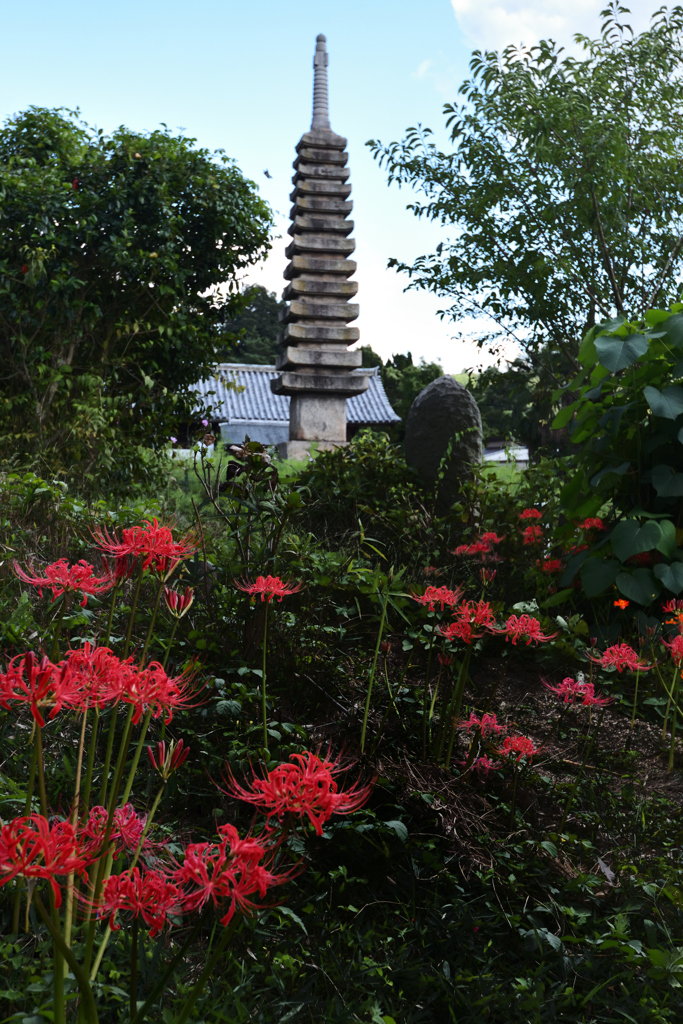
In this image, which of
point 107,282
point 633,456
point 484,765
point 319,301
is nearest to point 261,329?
point 319,301

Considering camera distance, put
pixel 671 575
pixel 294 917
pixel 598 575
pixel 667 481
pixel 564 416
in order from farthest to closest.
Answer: pixel 564 416
pixel 667 481
pixel 598 575
pixel 671 575
pixel 294 917

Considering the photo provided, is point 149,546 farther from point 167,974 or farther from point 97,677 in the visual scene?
point 167,974

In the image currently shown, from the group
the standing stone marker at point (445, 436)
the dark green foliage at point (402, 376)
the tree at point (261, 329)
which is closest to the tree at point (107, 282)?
the standing stone marker at point (445, 436)

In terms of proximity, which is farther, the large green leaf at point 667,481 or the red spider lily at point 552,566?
the red spider lily at point 552,566

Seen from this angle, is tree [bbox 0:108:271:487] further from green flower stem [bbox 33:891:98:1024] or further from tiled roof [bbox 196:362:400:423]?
tiled roof [bbox 196:362:400:423]

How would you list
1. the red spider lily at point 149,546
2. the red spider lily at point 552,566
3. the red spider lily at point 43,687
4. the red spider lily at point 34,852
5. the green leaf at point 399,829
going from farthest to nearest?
1. the red spider lily at point 552,566
2. the green leaf at point 399,829
3. the red spider lily at point 149,546
4. the red spider lily at point 43,687
5. the red spider lily at point 34,852

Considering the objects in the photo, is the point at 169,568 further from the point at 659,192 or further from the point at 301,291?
the point at 301,291

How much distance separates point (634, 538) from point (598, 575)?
255 mm

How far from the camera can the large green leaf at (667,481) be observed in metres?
4.04

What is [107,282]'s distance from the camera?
758 cm

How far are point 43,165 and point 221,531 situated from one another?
4.67 m

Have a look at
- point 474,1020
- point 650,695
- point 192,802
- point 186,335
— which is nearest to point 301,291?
point 186,335

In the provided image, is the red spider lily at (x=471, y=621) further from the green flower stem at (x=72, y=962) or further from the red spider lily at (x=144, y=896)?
the green flower stem at (x=72, y=962)

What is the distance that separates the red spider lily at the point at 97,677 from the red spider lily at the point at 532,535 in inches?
173
